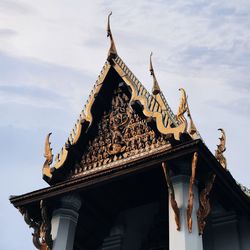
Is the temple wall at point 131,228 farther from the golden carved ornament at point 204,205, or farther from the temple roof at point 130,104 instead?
the golden carved ornament at point 204,205

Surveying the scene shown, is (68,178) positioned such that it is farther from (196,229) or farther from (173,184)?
(196,229)

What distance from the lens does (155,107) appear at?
10672 mm

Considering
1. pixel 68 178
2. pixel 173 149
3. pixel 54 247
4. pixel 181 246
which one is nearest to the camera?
pixel 181 246

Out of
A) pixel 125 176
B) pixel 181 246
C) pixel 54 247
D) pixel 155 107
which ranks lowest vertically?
pixel 181 246

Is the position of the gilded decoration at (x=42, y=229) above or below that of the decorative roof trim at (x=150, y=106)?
below

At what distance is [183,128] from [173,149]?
51cm

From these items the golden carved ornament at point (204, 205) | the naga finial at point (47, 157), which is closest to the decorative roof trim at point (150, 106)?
the golden carved ornament at point (204, 205)

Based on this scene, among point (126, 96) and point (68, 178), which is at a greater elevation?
point (126, 96)

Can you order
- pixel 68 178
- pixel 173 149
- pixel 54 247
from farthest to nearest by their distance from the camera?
pixel 68 178
pixel 54 247
pixel 173 149

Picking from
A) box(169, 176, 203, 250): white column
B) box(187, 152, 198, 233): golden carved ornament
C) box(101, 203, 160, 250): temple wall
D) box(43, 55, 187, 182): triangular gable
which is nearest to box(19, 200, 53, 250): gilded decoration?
box(43, 55, 187, 182): triangular gable

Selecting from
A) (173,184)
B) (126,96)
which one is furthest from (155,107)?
(173,184)

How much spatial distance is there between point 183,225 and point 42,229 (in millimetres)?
3192

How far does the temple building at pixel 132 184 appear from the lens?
9367mm

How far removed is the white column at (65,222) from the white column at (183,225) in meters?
2.43
